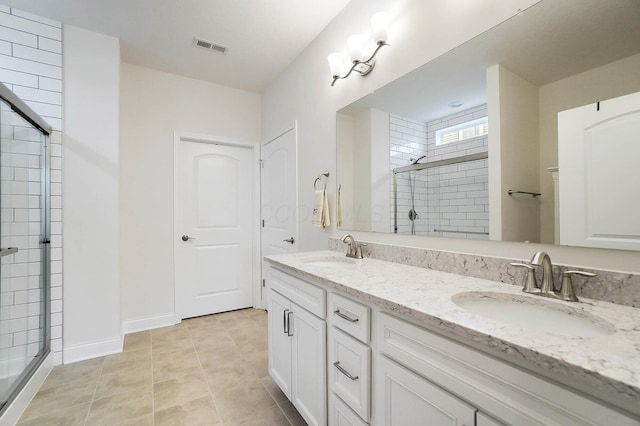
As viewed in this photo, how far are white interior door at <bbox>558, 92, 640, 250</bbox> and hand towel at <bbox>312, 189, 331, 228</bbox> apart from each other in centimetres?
142

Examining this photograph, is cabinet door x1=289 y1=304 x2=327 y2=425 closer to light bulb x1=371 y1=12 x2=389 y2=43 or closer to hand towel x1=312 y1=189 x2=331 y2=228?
hand towel x1=312 y1=189 x2=331 y2=228

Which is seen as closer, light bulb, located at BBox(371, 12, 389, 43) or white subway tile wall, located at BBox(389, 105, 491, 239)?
white subway tile wall, located at BBox(389, 105, 491, 239)

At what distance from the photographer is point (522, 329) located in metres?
0.65

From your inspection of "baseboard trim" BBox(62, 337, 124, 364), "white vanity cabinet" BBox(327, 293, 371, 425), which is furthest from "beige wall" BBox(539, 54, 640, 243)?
"baseboard trim" BBox(62, 337, 124, 364)

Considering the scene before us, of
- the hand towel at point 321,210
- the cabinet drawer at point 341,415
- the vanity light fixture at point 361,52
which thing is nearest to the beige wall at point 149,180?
the hand towel at point 321,210

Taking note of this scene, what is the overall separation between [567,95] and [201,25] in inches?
94.1

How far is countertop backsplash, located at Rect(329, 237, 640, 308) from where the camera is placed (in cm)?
82

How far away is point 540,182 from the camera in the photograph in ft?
3.35

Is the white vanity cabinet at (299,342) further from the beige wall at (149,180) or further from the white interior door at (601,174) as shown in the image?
the beige wall at (149,180)

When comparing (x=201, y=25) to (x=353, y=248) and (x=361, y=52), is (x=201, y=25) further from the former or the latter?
(x=353, y=248)

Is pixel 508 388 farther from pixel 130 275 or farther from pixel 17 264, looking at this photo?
pixel 130 275

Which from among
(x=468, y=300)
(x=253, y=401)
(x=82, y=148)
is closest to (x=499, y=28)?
(x=468, y=300)

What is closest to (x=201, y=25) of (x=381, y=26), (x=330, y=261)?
(x=381, y=26)

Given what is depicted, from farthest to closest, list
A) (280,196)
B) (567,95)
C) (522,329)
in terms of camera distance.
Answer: (280,196), (567,95), (522,329)
